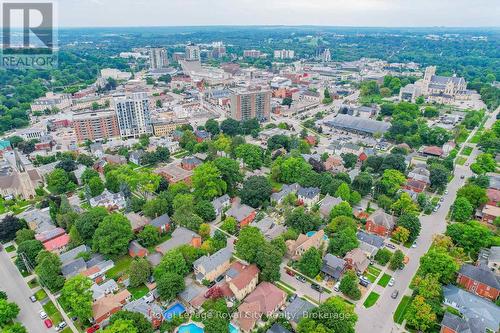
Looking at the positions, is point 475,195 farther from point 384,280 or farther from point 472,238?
point 384,280

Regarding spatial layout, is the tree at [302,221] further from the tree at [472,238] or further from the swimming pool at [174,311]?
the swimming pool at [174,311]

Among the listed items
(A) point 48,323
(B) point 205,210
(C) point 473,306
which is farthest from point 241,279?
(C) point 473,306

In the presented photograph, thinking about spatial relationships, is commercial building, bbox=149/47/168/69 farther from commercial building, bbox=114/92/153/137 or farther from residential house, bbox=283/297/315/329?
residential house, bbox=283/297/315/329

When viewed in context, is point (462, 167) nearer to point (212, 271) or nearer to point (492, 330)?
point (492, 330)

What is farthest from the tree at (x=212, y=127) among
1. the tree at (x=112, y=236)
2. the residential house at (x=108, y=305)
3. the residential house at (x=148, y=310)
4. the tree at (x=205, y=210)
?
the residential house at (x=148, y=310)

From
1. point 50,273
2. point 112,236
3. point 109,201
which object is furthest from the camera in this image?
point 109,201
